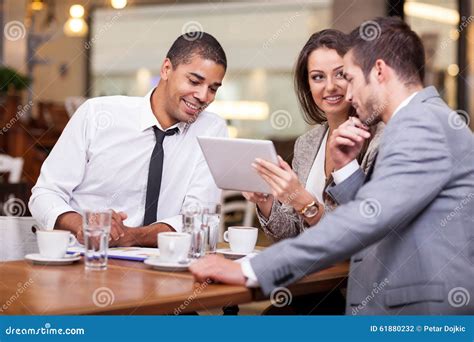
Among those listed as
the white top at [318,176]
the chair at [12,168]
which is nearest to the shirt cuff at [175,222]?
the white top at [318,176]

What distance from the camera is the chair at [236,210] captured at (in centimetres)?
622

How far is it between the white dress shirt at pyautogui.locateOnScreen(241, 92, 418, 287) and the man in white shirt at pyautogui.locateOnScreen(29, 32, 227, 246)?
0.76 metres

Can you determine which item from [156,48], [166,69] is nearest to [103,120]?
[166,69]

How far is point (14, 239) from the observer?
102 inches

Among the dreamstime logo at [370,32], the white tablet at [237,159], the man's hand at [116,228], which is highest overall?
the dreamstime logo at [370,32]

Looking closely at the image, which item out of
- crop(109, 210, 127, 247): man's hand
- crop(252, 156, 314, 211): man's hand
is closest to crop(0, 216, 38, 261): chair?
crop(109, 210, 127, 247): man's hand

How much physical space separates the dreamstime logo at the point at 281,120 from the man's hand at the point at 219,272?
35.4ft

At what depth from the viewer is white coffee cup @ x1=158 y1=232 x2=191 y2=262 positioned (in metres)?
2.02

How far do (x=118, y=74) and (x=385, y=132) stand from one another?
12.6 m

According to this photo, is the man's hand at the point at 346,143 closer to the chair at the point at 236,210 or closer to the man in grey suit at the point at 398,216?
the man in grey suit at the point at 398,216

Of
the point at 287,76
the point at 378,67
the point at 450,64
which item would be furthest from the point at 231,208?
the point at 287,76

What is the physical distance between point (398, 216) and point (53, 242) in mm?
906

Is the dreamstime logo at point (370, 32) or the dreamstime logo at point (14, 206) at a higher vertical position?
the dreamstime logo at point (370, 32)
